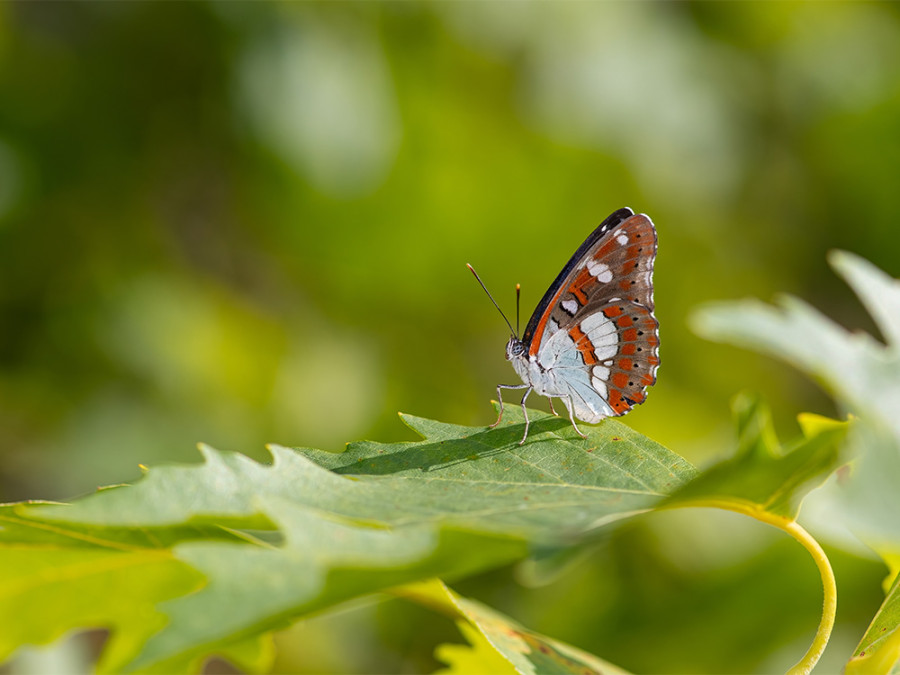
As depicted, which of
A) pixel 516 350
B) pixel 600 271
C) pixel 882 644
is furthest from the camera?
pixel 516 350

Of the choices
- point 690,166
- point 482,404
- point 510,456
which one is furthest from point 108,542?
point 690,166

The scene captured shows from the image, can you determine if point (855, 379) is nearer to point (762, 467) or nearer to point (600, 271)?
point (762, 467)

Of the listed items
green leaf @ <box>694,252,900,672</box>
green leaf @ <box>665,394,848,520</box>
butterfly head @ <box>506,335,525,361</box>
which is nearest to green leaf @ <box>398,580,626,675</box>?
green leaf @ <box>665,394,848,520</box>

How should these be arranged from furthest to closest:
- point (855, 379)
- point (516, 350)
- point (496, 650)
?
point (516, 350) → point (496, 650) → point (855, 379)

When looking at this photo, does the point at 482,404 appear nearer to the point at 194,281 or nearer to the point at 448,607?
the point at 194,281

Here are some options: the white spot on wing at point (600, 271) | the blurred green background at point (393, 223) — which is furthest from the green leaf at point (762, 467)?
the blurred green background at point (393, 223)

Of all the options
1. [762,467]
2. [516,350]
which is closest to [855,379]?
[762,467]
